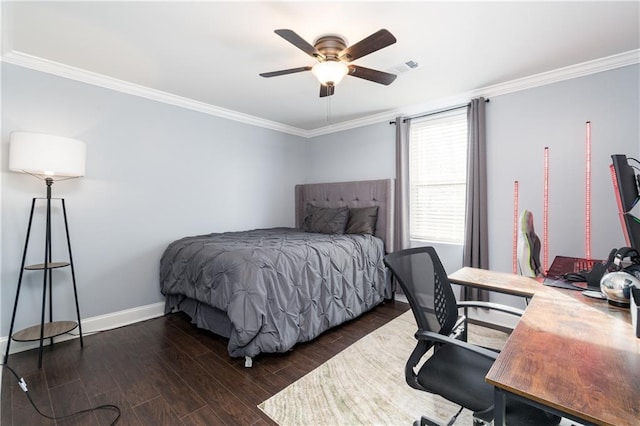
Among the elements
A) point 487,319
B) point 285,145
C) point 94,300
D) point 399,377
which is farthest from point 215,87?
point 487,319

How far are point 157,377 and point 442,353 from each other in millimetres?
1935

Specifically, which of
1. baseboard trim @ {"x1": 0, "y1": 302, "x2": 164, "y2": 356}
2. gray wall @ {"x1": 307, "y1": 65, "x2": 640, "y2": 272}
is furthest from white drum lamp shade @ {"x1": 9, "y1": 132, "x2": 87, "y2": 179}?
gray wall @ {"x1": 307, "y1": 65, "x2": 640, "y2": 272}

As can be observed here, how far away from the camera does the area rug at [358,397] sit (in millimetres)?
1645

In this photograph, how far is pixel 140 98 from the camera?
3.08m

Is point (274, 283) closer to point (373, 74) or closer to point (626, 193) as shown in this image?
point (373, 74)

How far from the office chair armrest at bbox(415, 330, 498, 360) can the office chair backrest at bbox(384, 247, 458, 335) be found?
5 cm

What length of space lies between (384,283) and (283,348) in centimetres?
167

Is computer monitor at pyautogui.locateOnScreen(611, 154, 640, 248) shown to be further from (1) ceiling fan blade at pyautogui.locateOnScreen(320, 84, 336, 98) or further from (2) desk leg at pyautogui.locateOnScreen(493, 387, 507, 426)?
(1) ceiling fan blade at pyautogui.locateOnScreen(320, 84, 336, 98)

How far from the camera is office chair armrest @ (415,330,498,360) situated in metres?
1.08

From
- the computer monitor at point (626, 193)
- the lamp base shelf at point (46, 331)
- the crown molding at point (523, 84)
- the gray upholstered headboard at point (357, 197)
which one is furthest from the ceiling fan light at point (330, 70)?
the lamp base shelf at point (46, 331)

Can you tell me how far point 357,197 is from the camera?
13.3ft

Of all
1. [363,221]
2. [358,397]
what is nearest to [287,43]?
[363,221]

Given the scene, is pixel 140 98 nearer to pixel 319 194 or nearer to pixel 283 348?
pixel 319 194

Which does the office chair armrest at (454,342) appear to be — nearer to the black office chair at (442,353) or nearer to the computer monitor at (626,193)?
the black office chair at (442,353)
